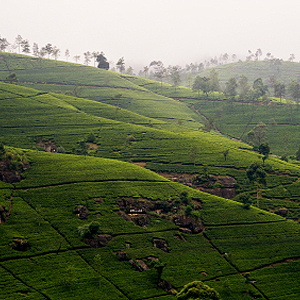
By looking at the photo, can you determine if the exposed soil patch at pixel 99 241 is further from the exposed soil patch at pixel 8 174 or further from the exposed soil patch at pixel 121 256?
the exposed soil patch at pixel 8 174

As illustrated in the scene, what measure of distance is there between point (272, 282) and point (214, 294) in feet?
74.8

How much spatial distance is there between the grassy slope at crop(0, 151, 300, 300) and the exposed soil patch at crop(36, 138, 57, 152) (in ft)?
75.1

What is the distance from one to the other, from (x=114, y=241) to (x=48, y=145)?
66337 mm

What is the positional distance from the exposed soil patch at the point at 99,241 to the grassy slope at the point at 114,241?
1.39 metres

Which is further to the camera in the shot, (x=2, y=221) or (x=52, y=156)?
(x=52, y=156)

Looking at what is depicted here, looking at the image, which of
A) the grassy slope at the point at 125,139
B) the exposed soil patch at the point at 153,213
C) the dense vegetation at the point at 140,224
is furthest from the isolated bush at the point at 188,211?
the grassy slope at the point at 125,139

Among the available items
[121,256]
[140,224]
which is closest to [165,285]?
[121,256]

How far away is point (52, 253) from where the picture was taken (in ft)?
213

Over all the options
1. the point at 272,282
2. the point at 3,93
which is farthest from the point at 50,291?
the point at 3,93

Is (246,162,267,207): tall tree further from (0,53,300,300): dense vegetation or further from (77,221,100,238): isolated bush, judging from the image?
(77,221,100,238): isolated bush

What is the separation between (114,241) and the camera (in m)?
71.6

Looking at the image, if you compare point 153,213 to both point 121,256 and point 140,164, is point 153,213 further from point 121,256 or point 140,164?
point 140,164

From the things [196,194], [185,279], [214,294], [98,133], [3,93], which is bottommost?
[185,279]

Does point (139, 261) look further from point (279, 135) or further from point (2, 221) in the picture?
point (279, 135)
